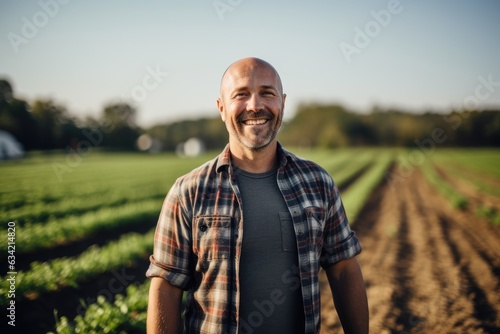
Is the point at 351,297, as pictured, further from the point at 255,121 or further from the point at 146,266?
the point at 146,266

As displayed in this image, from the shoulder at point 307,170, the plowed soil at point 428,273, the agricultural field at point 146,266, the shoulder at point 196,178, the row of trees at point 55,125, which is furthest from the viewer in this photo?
the row of trees at point 55,125

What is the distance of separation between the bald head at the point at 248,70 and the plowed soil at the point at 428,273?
3747 millimetres

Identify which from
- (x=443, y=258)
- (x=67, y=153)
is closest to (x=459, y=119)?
(x=443, y=258)

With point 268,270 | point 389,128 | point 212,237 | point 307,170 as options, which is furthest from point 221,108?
point 389,128

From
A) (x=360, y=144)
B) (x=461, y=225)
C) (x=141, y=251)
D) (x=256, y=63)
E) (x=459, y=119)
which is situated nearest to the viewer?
(x=256, y=63)

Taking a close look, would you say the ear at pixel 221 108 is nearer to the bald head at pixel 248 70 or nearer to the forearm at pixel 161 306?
the bald head at pixel 248 70

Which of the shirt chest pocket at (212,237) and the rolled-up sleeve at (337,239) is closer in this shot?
the shirt chest pocket at (212,237)

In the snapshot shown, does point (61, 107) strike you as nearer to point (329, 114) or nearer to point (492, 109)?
point (492, 109)

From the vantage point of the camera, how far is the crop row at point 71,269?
472cm

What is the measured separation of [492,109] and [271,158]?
183 feet

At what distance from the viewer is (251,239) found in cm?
183

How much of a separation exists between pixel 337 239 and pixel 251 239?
65 cm

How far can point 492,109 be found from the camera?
4431 centimetres

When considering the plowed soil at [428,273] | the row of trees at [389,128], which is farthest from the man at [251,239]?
the row of trees at [389,128]
